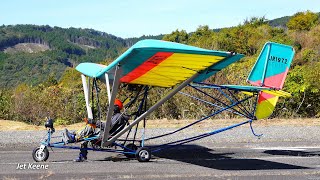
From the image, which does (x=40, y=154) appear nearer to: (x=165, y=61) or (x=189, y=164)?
(x=189, y=164)

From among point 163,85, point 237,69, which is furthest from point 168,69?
point 237,69

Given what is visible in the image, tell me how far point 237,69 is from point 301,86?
4.20 metres

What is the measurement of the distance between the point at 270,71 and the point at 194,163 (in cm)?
290

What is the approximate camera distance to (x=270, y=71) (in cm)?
1019

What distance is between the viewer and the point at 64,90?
23.5 meters

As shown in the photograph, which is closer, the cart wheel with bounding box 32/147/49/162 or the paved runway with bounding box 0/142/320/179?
the paved runway with bounding box 0/142/320/179

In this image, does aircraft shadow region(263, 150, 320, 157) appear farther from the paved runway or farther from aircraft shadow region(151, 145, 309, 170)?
aircraft shadow region(151, 145, 309, 170)

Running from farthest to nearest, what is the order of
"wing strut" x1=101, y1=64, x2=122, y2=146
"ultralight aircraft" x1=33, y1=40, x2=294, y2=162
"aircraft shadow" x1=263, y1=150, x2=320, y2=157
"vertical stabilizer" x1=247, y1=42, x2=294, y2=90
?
"aircraft shadow" x1=263, y1=150, x2=320, y2=157
"vertical stabilizer" x1=247, y1=42, x2=294, y2=90
"wing strut" x1=101, y1=64, x2=122, y2=146
"ultralight aircraft" x1=33, y1=40, x2=294, y2=162

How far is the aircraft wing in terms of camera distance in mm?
7445

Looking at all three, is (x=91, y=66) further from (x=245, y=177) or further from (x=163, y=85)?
(x=245, y=177)

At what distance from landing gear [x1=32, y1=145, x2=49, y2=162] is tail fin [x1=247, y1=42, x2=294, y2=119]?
5.09 meters

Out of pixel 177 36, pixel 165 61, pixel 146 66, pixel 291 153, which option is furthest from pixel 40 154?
pixel 177 36

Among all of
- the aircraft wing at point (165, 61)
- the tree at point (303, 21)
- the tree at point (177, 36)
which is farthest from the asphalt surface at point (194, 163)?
the tree at point (177, 36)

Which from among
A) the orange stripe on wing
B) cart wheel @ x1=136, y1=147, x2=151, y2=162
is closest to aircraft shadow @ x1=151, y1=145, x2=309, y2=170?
cart wheel @ x1=136, y1=147, x2=151, y2=162
